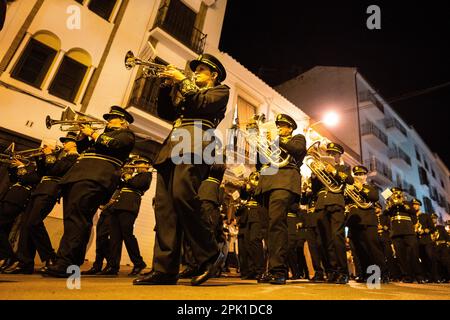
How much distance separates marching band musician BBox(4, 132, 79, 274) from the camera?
441 centimetres

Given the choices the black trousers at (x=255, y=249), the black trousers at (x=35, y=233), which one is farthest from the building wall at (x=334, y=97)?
the black trousers at (x=35, y=233)

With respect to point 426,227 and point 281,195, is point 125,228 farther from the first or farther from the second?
point 426,227

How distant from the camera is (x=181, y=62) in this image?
13406 mm

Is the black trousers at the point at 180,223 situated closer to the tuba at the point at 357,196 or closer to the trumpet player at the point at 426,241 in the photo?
the tuba at the point at 357,196

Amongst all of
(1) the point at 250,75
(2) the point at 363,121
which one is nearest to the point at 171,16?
(1) the point at 250,75

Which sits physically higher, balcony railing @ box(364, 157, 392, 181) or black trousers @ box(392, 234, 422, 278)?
balcony railing @ box(364, 157, 392, 181)

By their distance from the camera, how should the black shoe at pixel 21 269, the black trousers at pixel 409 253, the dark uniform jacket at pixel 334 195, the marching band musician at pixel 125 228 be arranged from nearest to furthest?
1. the black shoe at pixel 21 269
2. the marching band musician at pixel 125 228
3. the dark uniform jacket at pixel 334 195
4. the black trousers at pixel 409 253

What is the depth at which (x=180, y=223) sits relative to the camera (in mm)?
3074

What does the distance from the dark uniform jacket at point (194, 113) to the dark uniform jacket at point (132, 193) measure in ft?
9.02

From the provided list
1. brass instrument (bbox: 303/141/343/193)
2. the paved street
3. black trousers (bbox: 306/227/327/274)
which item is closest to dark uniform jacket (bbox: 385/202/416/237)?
black trousers (bbox: 306/227/327/274)

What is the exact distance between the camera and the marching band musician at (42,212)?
4.41 m

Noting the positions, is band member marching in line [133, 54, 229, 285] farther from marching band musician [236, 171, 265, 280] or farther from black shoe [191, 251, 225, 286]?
marching band musician [236, 171, 265, 280]

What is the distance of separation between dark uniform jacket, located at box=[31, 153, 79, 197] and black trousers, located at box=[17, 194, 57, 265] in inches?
4.1

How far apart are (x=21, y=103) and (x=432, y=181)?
44.6m
